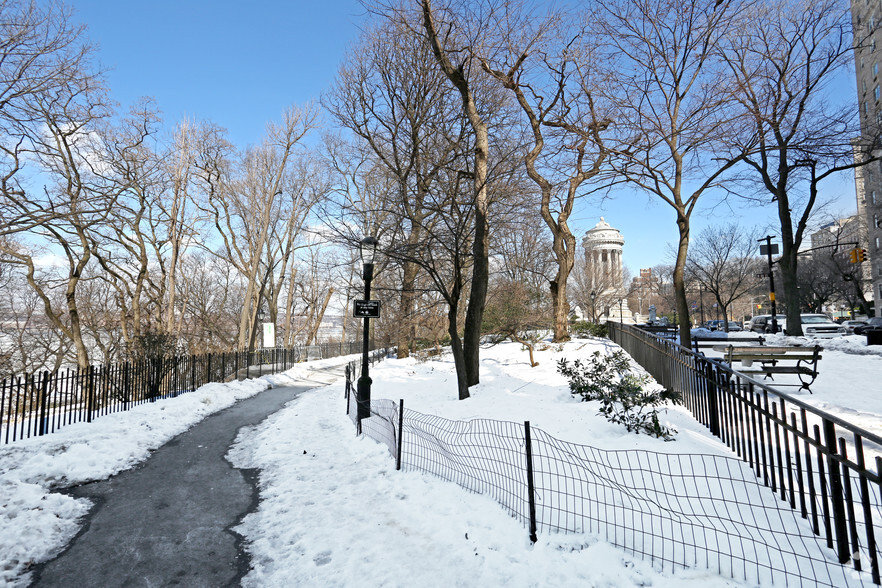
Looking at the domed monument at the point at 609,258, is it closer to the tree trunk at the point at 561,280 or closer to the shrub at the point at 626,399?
the tree trunk at the point at 561,280

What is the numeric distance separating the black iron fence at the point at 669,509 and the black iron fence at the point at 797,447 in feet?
0.34

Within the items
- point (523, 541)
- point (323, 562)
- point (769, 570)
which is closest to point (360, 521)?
point (323, 562)

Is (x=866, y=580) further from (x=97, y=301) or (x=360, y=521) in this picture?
(x=97, y=301)

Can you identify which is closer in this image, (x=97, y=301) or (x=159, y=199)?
(x=159, y=199)

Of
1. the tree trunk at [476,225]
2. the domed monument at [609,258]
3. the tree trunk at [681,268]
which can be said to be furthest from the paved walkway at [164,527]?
the domed monument at [609,258]

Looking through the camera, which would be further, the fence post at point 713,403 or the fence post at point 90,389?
the fence post at point 90,389

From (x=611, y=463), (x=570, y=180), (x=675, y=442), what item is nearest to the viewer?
(x=611, y=463)

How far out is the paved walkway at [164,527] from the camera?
3.81m

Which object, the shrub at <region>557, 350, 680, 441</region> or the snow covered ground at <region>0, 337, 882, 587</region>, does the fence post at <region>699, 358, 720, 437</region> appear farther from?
the shrub at <region>557, 350, 680, 441</region>

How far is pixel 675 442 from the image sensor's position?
219 inches

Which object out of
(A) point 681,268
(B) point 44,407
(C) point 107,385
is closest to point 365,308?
(B) point 44,407

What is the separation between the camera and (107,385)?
11.3 metres

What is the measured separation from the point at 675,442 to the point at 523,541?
279 cm

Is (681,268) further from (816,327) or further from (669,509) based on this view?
(816,327)
